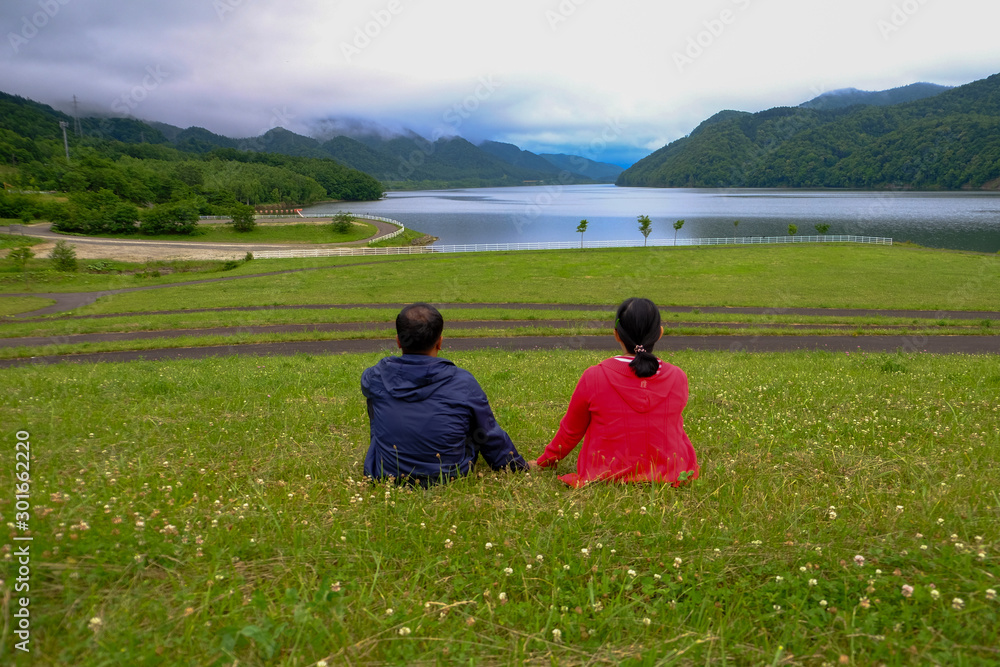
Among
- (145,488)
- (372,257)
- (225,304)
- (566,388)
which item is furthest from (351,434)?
(372,257)

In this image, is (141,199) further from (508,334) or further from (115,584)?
(115,584)

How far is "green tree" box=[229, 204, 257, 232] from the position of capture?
7725 centimetres

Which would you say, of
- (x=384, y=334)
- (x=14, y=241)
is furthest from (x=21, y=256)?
(x=384, y=334)

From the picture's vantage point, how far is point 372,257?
5356 centimetres

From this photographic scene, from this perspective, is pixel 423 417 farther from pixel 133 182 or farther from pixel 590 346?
pixel 133 182

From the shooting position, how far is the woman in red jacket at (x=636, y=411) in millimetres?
3871

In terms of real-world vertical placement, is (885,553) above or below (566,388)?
above

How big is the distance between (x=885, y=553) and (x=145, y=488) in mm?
4466

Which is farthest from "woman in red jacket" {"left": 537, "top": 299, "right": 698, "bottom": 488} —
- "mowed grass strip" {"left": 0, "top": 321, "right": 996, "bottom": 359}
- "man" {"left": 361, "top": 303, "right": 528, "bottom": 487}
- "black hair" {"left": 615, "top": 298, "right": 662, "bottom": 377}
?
"mowed grass strip" {"left": 0, "top": 321, "right": 996, "bottom": 359}

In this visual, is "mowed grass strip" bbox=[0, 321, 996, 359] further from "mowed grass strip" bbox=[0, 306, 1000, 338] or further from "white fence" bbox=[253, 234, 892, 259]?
"white fence" bbox=[253, 234, 892, 259]

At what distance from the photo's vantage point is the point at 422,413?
3936 millimetres

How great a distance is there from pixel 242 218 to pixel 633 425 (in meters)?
85.0

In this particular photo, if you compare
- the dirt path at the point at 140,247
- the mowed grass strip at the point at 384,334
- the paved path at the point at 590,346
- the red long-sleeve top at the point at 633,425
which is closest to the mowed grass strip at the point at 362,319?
the mowed grass strip at the point at 384,334

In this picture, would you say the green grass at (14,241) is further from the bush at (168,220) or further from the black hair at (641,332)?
the black hair at (641,332)
